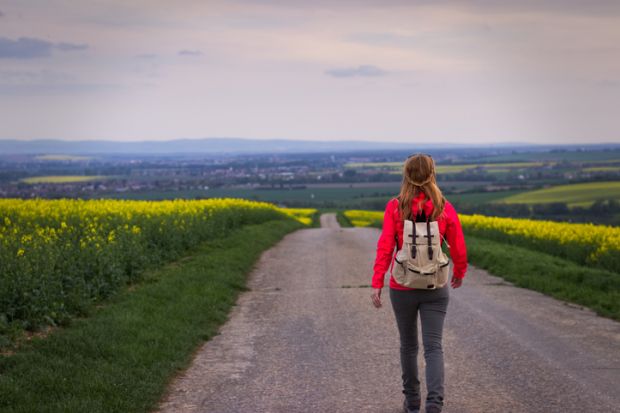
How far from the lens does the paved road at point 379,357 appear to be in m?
6.84

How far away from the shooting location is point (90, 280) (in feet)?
38.1

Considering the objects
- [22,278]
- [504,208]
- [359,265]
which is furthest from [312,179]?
[22,278]

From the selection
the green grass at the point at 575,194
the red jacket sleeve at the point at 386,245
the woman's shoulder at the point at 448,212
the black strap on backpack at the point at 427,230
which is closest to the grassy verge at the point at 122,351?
the red jacket sleeve at the point at 386,245

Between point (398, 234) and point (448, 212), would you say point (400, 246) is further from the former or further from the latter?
point (448, 212)

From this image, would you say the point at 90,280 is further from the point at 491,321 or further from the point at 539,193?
the point at 539,193

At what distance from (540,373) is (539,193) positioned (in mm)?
79026

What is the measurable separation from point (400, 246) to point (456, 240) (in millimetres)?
496

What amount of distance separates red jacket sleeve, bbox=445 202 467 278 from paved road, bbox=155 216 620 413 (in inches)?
52.7

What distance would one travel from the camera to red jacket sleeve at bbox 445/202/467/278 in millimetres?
6194

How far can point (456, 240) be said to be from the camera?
627 cm

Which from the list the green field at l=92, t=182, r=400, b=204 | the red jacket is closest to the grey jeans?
the red jacket

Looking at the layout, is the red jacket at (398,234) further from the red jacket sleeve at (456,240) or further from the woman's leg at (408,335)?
the woman's leg at (408,335)

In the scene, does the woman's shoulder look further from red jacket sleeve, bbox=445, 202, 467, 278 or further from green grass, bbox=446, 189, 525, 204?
green grass, bbox=446, 189, 525, 204

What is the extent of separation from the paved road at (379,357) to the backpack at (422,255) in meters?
1.35
